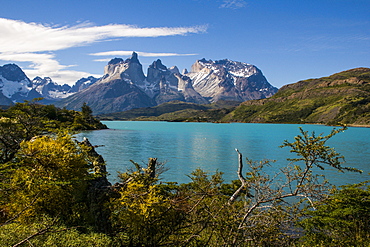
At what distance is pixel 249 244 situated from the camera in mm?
10461

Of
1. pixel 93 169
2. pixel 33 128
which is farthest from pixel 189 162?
pixel 93 169

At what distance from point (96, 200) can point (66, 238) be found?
2.08 metres

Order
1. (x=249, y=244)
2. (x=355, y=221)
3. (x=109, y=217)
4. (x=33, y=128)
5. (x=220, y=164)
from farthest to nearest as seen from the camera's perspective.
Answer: (x=220, y=164), (x=33, y=128), (x=355, y=221), (x=249, y=244), (x=109, y=217)

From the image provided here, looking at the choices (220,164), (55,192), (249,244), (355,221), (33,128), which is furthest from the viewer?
(220,164)

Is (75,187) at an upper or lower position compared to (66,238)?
upper

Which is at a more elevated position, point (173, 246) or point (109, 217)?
point (109, 217)

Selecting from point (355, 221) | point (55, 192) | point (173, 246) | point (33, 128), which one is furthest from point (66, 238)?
point (355, 221)

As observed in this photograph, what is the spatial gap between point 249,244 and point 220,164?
40762mm

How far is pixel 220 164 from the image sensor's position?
50.9 metres

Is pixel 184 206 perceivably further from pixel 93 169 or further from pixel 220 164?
pixel 220 164

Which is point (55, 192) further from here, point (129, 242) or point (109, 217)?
point (129, 242)

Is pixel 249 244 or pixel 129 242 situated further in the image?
pixel 249 244

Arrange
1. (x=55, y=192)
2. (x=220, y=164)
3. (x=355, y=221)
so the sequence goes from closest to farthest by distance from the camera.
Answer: (x=55, y=192) < (x=355, y=221) < (x=220, y=164)

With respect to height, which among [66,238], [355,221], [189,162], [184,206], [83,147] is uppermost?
[83,147]
